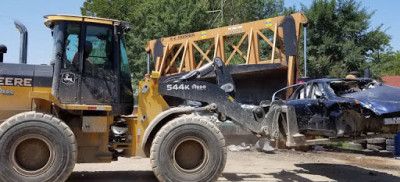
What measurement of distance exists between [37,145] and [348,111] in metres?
5.53

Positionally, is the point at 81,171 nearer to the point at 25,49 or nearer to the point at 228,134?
the point at 25,49

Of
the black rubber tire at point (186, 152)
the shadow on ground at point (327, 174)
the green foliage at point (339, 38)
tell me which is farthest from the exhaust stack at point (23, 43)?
the green foliage at point (339, 38)

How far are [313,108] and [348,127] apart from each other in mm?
758

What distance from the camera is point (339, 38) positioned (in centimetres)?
2356

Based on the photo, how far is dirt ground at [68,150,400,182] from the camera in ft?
26.1

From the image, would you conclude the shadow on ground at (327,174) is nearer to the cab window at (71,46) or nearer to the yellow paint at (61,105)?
the yellow paint at (61,105)

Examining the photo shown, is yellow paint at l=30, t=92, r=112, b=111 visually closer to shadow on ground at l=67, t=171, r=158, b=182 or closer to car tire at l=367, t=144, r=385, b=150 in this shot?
shadow on ground at l=67, t=171, r=158, b=182

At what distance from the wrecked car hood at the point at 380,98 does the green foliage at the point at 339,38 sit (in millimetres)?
15090

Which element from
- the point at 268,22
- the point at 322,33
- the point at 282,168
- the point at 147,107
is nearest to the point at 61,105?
the point at 147,107

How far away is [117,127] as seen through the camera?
716 centimetres

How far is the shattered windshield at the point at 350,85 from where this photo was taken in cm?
821

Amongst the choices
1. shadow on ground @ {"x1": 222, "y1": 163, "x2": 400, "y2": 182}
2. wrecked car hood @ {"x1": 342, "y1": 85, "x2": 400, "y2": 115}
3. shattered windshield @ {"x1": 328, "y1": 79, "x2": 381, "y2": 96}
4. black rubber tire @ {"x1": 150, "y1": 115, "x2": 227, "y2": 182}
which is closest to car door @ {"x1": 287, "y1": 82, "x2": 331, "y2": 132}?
shattered windshield @ {"x1": 328, "y1": 79, "x2": 381, "y2": 96}

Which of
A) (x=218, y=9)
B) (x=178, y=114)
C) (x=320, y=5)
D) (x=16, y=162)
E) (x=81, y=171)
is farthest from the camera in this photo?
(x=218, y=9)

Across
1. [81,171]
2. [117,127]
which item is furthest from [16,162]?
[81,171]
